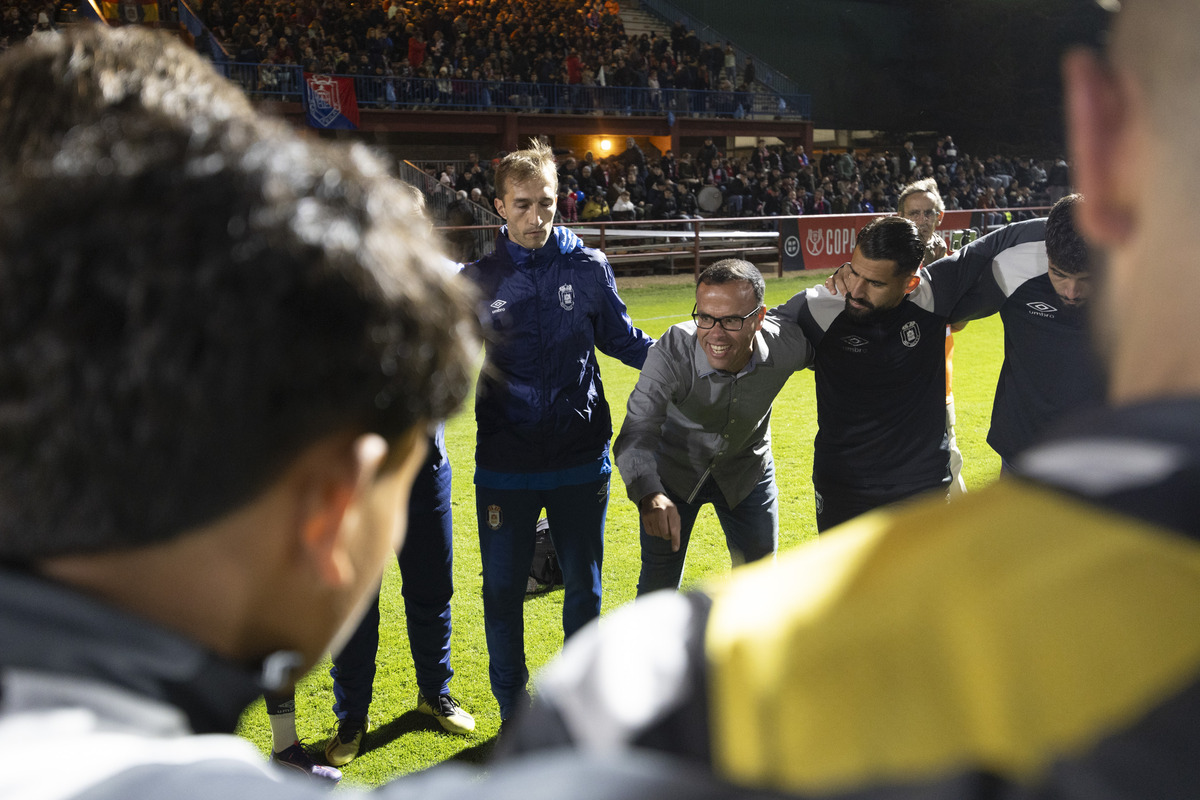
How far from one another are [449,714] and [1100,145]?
3.80 metres

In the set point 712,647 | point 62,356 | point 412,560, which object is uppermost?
point 62,356

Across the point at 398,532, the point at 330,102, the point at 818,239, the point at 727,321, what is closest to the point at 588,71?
the point at 330,102

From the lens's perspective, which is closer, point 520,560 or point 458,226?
point 520,560

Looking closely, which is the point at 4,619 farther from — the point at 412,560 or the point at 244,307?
the point at 412,560

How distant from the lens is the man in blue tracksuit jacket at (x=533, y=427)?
3.83m

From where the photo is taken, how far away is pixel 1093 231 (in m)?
0.62

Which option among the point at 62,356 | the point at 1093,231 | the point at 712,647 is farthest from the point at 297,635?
the point at 1093,231

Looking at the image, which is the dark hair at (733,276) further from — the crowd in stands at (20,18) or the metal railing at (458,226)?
the crowd in stands at (20,18)

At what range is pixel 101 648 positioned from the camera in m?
0.67

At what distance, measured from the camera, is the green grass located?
384cm

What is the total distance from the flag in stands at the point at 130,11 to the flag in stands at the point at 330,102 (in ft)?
17.3

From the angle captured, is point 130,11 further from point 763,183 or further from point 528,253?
point 528,253

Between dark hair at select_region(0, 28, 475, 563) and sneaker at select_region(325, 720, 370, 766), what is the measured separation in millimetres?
3344

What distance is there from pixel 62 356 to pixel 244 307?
14cm
